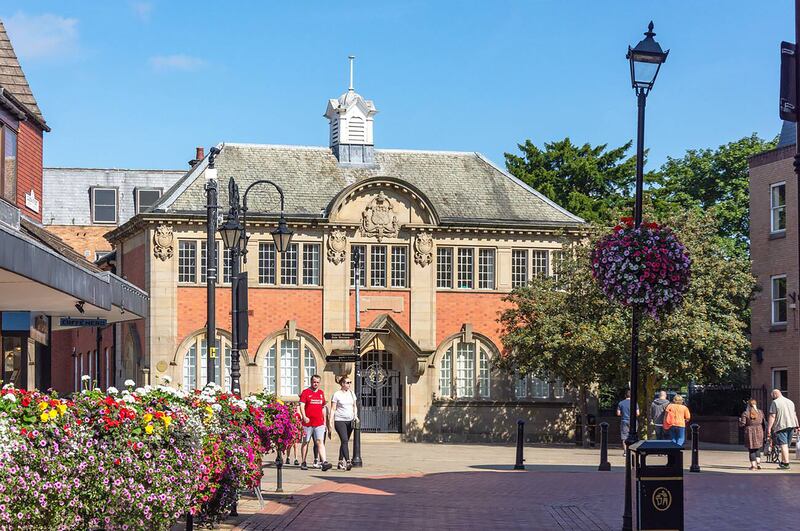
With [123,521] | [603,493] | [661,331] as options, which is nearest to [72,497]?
[123,521]

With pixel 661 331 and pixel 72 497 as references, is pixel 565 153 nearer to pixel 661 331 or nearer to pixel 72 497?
pixel 661 331

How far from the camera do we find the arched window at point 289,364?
47.9 meters

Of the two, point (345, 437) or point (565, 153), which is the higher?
point (565, 153)

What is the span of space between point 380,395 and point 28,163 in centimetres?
2488

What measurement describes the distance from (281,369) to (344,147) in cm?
888

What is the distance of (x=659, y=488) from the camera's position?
15.5 meters

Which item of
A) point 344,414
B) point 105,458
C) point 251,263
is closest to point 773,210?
point 251,263

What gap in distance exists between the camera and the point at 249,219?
156 ft

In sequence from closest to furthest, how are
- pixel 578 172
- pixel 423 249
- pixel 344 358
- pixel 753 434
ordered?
pixel 344 358 → pixel 753 434 → pixel 423 249 → pixel 578 172

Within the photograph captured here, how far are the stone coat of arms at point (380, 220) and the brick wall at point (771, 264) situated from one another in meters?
11.8

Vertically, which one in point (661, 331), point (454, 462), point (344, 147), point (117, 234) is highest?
point (344, 147)

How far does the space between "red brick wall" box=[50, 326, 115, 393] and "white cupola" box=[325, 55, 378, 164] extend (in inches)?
440

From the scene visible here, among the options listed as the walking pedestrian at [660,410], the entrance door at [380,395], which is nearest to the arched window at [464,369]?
the entrance door at [380,395]

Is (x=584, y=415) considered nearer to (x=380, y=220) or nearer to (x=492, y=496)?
(x=380, y=220)
